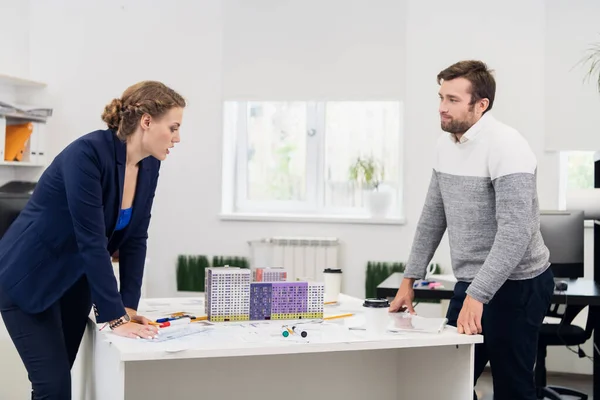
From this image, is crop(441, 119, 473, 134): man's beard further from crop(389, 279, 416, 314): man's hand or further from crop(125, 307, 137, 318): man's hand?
crop(125, 307, 137, 318): man's hand

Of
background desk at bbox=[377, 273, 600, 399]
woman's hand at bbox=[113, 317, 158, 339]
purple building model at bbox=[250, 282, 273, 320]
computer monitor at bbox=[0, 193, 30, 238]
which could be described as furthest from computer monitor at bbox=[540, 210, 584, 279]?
computer monitor at bbox=[0, 193, 30, 238]

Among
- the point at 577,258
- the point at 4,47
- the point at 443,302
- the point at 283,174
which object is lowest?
the point at 443,302

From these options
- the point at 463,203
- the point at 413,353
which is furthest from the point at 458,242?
the point at 413,353

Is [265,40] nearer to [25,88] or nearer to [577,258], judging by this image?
[25,88]

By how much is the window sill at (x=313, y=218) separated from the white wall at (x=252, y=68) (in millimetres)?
43

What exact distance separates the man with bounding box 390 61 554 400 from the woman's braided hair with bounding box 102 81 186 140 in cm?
86

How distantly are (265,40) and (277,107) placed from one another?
48 centimetres

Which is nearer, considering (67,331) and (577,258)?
(67,331)

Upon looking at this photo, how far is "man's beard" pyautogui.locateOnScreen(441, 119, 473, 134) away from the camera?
234 cm

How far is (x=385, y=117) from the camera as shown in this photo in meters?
5.12

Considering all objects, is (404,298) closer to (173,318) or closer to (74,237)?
(173,318)

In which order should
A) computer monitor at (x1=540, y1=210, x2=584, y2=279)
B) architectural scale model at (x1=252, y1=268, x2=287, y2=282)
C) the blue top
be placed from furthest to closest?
computer monitor at (x1=540, y1=210, x2=584, y2=279)
architectural scale model at (x1=252, y1=268, x2=287, y2=282)
the blue top

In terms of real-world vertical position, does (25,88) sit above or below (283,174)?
above

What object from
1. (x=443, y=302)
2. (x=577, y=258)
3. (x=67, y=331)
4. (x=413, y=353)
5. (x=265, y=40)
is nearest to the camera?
(x=67, y=331)
